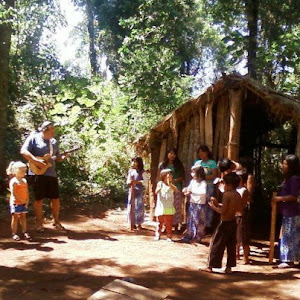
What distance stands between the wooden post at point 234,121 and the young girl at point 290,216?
5.94ft

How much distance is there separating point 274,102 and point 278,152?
6.66 metres

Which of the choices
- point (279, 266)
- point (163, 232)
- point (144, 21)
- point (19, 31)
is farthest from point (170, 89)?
point (279, 266)

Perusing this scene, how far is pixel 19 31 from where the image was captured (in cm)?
1159

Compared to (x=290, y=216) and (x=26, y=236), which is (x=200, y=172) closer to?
(x=290, y=216)

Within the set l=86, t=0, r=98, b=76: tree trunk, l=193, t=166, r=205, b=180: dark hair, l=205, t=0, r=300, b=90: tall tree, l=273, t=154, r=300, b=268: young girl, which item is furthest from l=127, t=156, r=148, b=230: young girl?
l=86, t=0, r=98, b=76: tree trunk

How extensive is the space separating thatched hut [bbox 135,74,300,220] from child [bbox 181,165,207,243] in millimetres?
983

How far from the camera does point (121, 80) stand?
47.7 ft

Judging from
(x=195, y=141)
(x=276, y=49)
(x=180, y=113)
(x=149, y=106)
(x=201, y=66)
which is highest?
(x=201, y=66)

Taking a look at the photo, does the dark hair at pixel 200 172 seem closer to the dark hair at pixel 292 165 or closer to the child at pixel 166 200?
the child at pixel 166 200

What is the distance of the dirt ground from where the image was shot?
4.20 metres

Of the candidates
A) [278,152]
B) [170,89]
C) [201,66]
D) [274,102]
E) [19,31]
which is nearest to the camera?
[274,102]

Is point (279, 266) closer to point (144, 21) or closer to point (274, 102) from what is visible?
point (274, 102)

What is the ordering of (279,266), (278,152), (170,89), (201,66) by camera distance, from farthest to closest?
(201,66) → (170,89) → (278,152) → (279,266)

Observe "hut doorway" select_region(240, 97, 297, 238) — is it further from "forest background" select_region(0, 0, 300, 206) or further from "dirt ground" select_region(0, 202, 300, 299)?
"dirt ground" select_region(0, 202, 300, 299)
